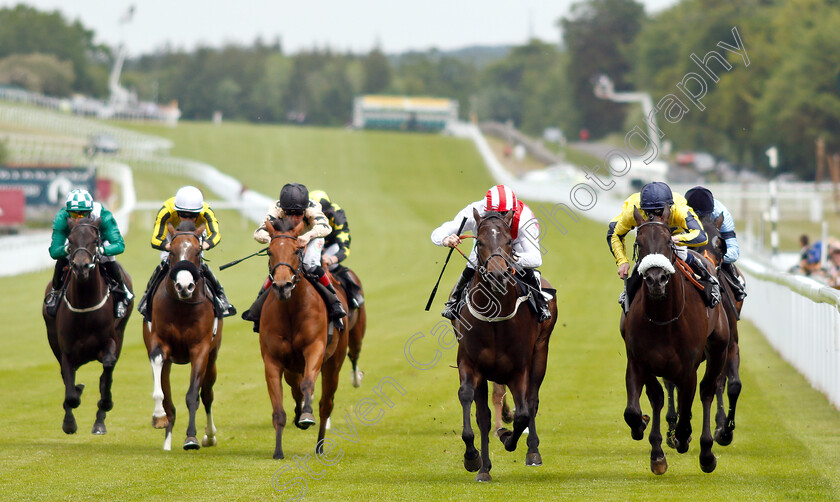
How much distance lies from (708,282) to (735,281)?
1845mm

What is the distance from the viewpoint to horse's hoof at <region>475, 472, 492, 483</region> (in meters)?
8.70

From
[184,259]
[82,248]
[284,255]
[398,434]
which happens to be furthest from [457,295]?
[82,248]

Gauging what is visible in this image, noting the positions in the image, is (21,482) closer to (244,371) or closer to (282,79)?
(244,371)

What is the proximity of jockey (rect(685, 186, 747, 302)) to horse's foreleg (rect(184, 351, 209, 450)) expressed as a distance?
4.80 meters

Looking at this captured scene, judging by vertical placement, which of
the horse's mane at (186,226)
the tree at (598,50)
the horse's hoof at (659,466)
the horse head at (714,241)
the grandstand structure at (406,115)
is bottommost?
the horse's hoof at (659,466)

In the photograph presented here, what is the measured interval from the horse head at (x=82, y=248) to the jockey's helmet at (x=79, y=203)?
0.26 m

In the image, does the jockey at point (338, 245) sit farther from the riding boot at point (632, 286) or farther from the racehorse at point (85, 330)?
the riding boot at point (632, 286)

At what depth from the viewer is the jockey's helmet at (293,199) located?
32.6 feet

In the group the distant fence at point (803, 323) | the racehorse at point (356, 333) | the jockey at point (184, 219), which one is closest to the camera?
the jockey at point (184, 219)

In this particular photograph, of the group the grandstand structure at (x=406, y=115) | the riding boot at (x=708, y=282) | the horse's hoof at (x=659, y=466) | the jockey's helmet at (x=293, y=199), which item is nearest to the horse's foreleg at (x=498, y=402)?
the horse's hoof at (x=659, y=466)

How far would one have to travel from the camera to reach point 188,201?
10625 millimetres

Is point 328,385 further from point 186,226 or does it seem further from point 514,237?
point 514,237

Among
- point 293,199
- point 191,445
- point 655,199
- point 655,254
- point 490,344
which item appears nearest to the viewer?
point 655,254

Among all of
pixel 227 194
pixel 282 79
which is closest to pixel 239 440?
pixel 227 194
